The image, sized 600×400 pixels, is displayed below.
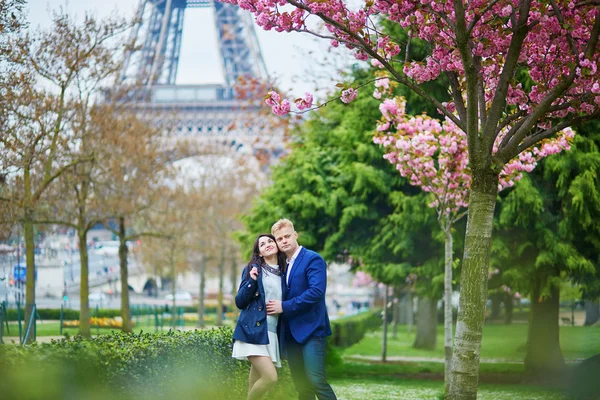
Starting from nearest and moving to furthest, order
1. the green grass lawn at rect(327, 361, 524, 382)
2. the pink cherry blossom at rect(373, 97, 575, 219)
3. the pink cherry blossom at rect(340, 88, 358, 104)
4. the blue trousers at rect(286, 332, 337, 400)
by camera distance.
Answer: the blue trousers at rect(286, 332, 337, 400)
the pink cherry blossom at rect(340, 88, 358, 104)
the pink cherry blossom at rect(373, 97, 575, 219)
the green grass lawn at rect(327, 361, 524, 382)

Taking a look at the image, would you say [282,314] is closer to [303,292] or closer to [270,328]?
[270,328]

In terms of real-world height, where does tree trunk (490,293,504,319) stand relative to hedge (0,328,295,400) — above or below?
below

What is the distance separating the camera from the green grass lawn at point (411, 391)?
48.1 ft

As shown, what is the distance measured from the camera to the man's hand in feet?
24.1

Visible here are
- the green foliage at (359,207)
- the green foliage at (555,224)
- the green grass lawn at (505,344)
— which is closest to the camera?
the green foliage at (555,224)

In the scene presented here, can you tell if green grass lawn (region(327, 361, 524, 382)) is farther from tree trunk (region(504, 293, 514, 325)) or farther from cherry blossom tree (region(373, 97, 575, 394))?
cherry blossom tree (region(373, 97, 575, 394))

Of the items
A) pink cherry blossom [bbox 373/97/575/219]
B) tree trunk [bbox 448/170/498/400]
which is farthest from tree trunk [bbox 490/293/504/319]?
tree trunk [bbox 448/170/498/400]

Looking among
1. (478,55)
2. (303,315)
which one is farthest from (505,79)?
(303,315)

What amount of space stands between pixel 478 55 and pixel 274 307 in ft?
10.9

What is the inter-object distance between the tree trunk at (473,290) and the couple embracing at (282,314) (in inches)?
49.0

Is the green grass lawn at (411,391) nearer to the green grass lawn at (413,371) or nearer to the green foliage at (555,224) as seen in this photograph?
the green grass lawn at (413,371)

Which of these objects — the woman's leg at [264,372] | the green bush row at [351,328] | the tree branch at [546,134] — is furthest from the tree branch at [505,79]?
the green bush row at [351,328]

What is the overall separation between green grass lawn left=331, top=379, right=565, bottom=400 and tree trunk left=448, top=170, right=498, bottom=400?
6.41 metres

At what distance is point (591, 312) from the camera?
64.4 feet
